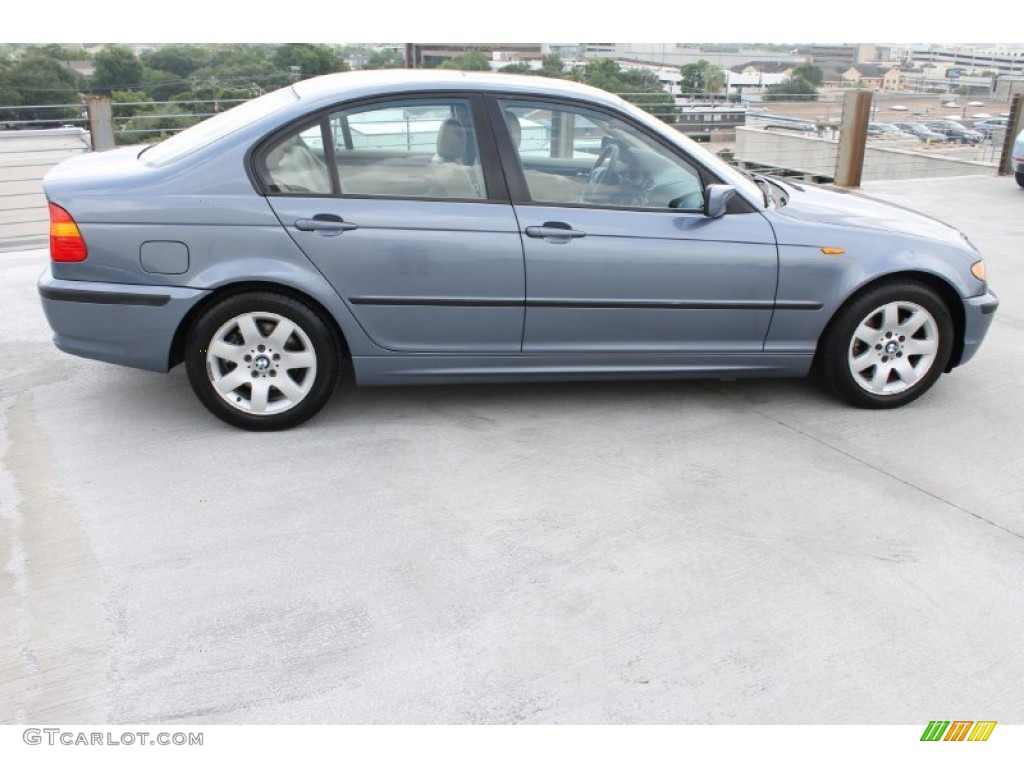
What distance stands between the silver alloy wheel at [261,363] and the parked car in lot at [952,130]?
53.4 feet

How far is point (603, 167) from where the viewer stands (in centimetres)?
449

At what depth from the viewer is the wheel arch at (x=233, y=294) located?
4191 mm

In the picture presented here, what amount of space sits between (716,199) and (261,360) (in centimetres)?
216

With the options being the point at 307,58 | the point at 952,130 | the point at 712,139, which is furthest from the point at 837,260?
the point at 952,130

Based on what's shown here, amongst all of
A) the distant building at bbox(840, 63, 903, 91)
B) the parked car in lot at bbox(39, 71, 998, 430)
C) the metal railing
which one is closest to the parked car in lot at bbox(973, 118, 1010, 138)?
the metal railing

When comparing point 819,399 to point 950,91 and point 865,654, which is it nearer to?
point 865,654

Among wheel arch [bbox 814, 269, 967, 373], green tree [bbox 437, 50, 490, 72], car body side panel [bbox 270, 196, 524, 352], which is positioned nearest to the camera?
car body side panel [bbox 270, 196, 524, 352]

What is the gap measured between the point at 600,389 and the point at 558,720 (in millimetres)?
2587

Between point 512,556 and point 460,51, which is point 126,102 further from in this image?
point 512,556

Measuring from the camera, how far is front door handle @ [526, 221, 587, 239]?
4309 mm

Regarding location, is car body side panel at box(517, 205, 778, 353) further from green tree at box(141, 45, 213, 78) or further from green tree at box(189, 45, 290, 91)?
green tree at box(141, 45, 213, 78)

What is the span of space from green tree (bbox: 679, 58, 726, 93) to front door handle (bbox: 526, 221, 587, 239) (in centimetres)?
692

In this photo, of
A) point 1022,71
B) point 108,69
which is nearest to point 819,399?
point 108,69
